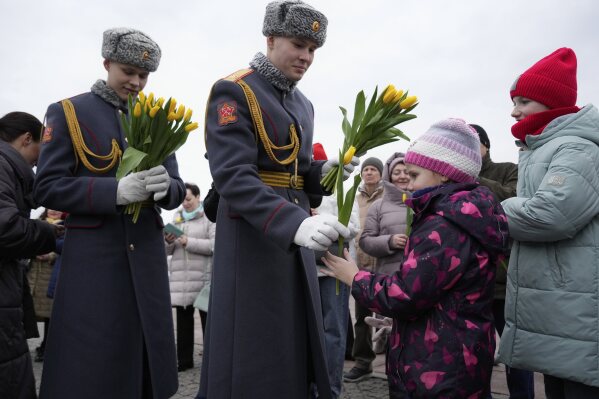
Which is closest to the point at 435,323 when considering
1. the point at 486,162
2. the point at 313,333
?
the point at 313,333

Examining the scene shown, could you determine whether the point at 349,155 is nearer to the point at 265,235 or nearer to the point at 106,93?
the point at 265,235

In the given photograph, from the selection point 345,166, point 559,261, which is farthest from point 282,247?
point 559,261

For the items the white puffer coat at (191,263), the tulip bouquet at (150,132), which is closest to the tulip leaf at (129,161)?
the tulip bouquet at (150,132)

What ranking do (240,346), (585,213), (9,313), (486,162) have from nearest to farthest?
1. (240,346)
2. (585,213)
3. (9,313)
4. (486,162)

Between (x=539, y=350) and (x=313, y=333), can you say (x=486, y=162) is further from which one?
(x=313, y=333)

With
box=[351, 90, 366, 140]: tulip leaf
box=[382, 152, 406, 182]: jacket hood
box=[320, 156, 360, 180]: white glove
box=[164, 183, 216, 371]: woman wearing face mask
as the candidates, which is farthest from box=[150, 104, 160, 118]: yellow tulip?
box=[164, 183, 216, 371]: woman wearing face mask

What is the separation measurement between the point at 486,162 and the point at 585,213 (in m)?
1.86

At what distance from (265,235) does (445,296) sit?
0.74 meters

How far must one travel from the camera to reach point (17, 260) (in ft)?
9.68

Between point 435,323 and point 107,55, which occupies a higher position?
point 107,55

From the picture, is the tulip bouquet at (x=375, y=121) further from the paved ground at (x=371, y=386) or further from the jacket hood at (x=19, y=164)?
the paved ground at (x=371, y=386)

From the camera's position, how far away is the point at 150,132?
103 inches

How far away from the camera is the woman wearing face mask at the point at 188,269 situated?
5.80 metres

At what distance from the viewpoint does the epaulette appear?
223 centimetres
